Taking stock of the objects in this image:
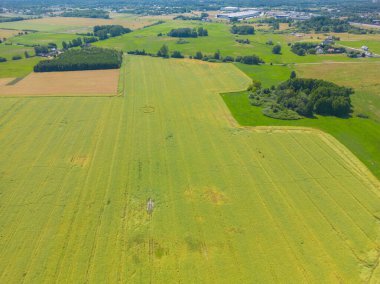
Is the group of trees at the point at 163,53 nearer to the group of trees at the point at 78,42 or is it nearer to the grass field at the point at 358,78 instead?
the group of trees at the point at 78,42

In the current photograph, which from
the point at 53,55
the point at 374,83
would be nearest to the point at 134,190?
the point at 374,83

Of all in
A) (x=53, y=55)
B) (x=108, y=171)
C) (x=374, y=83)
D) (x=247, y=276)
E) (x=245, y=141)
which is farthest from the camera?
(x=53, y=55)

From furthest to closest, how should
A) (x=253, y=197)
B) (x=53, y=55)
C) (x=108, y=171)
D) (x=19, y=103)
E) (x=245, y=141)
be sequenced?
(x=53, y=55)
(x=19, y=103)
(x=245, y=141)
(x=108, y=171)
(x=253, y=197)

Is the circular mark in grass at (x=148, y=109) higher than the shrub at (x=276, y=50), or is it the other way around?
the shrub at (x=276, y=50)

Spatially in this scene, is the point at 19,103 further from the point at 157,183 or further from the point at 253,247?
the point at 253,247

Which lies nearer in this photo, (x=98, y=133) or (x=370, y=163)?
(x=370, y=163)

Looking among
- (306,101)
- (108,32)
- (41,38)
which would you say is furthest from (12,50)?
(306,101)

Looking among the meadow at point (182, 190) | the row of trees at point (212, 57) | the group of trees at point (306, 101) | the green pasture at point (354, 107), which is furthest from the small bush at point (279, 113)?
the row of trees at point (212, 57)
